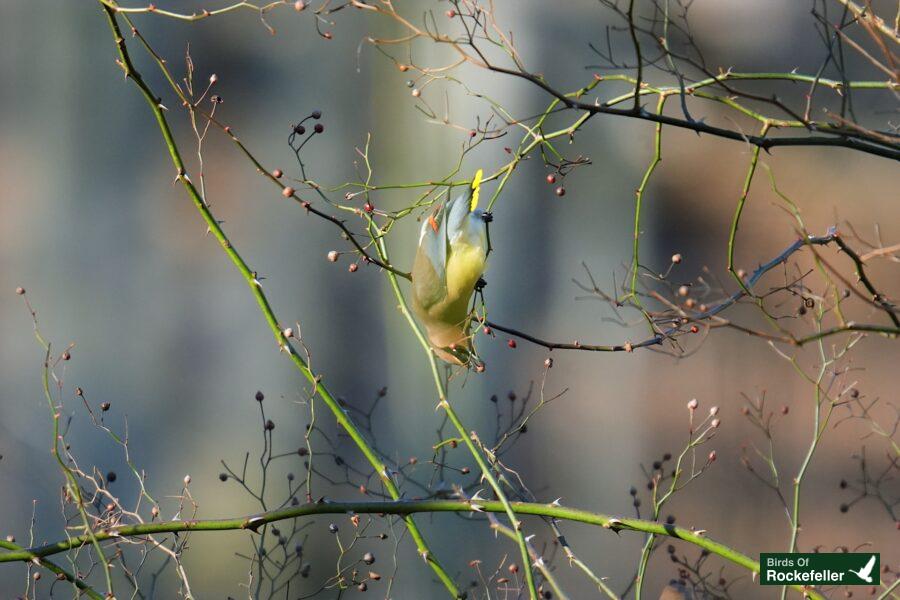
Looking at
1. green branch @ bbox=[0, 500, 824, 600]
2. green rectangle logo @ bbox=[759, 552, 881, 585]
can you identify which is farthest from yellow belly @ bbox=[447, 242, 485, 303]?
green rectangle logo @ bbox=[759, 552, 881, 585]

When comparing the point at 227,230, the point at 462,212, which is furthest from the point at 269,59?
the point at 462,212

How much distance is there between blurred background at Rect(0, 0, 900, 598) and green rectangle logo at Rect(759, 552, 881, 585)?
47cm

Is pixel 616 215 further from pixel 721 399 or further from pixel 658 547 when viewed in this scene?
pixel 658 547

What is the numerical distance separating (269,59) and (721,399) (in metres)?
1.07

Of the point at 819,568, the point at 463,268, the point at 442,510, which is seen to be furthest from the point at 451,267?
the point at 819,568

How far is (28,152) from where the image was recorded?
171 cm

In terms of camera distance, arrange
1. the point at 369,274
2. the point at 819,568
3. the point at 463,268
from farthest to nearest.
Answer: the point at 369,274 → the point at 819,568 → the point at 463,268

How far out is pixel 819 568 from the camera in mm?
1227

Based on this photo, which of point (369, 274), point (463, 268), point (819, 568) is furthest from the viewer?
point (369, 274)


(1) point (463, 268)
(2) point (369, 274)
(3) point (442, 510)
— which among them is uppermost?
(2) point (369, 274)

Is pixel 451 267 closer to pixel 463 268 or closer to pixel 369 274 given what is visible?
pixel 463 268

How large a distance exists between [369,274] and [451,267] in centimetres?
74

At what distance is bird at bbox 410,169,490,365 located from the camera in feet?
3.43

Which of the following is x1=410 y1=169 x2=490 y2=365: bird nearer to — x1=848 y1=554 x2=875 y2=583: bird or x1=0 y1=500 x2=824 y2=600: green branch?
x1=0 y1=500 x2=824 y2=600: green branch
